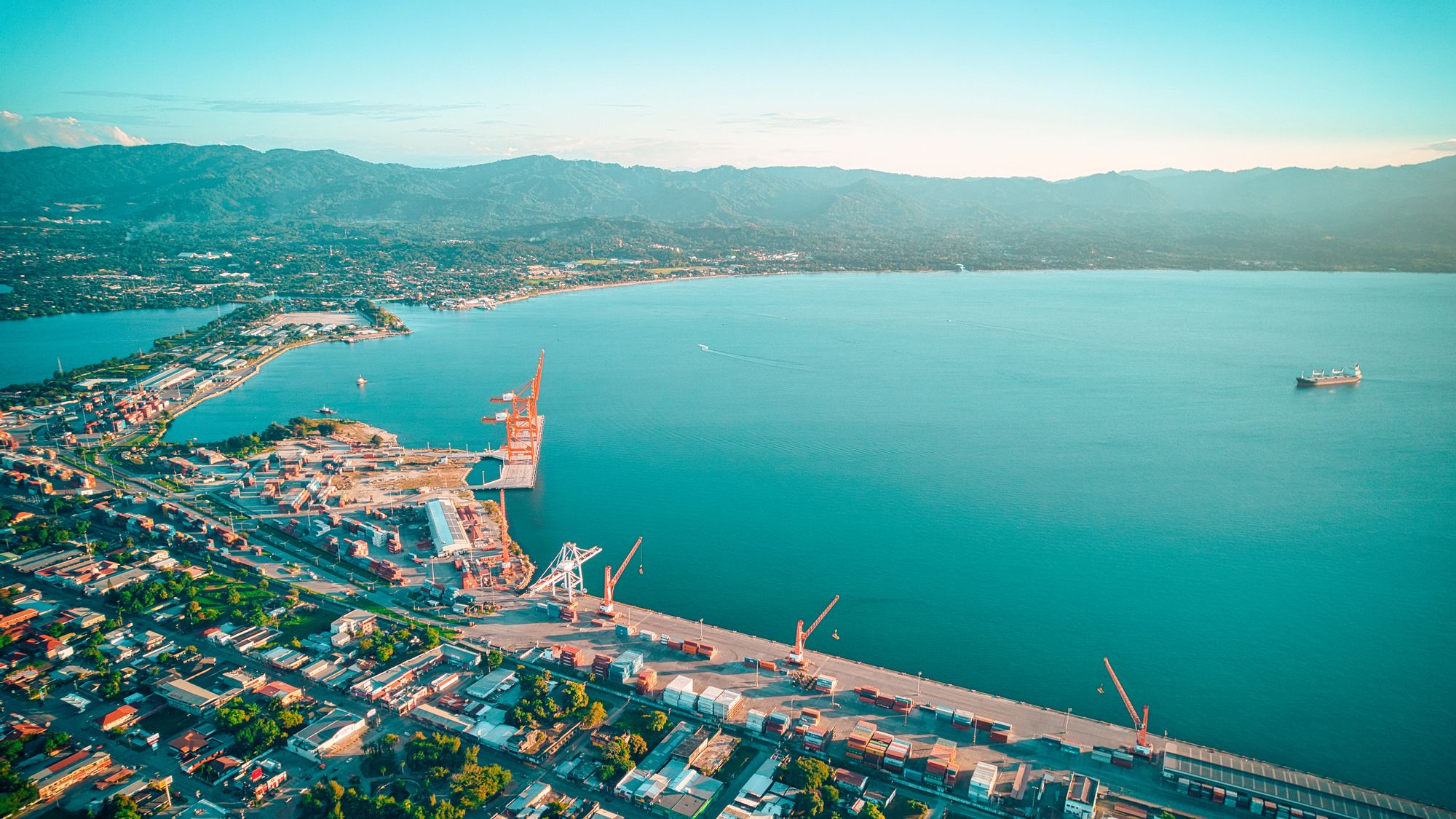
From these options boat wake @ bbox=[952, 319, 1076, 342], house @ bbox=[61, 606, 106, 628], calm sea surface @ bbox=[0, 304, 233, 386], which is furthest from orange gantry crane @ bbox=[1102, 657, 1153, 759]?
calm sea surface @ bbox=[0, 304, 233, 386]

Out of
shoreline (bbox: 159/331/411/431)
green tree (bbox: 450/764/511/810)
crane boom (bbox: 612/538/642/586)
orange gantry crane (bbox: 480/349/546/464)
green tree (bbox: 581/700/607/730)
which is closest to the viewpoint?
green tree (bbox: 450/764/511/810)

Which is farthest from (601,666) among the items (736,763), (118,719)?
(118,719)

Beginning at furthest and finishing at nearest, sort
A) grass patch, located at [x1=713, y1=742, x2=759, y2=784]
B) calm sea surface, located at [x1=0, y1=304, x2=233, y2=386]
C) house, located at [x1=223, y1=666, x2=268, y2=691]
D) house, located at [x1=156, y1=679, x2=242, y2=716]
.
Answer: calm sea surface, located at [x1=0, y1=304, x2=233, y2=386] < house, located at [x1=223, y1=666, x2=268, y2=691] < house, located at [x1=156, y1=679, x2=242, y2=716] < grass patch, located at [x1=713, y1=742, x2=759, y2=784]

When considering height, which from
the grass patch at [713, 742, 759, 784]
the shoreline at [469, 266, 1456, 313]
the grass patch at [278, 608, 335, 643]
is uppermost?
the shoreline at [469, 266, 1456, 313]

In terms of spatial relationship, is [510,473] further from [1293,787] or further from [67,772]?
[1293,787]

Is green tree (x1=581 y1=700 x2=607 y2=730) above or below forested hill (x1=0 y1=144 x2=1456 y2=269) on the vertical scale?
below

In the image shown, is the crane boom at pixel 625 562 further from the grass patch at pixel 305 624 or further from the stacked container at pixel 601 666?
the grass patch at pixel 305 624

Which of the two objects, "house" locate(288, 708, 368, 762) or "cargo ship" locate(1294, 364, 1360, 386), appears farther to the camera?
"cargo ship" locate(1294, 364, 1360, 386)

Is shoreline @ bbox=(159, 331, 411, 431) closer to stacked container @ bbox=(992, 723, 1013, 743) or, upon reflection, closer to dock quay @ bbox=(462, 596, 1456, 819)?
dock quay @ bbox=(462, 596, 1456, 819)

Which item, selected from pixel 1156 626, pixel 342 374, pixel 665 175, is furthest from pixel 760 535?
pixel 665 175
